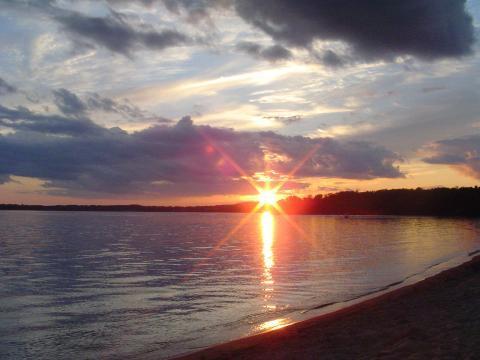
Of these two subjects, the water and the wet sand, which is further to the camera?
the water

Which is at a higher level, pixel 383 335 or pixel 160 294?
pixel 383 335

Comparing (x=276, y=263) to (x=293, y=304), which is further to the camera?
(x=276, y=263)

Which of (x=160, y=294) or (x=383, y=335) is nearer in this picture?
(x=383, y=335)

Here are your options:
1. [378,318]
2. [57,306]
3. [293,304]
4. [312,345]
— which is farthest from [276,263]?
[312,345]

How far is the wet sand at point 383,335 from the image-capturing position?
12.1m

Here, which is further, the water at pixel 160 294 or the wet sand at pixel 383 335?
the water at pixel 160 294

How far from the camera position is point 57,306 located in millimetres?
22969

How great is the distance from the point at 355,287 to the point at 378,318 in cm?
1163

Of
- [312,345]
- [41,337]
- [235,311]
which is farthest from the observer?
[235,311]

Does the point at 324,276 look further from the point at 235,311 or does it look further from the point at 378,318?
the point at 378,318

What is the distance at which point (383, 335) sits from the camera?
14078 millimetres

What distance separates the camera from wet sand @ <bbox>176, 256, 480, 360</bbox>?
39.8 feet

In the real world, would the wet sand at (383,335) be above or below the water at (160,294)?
above

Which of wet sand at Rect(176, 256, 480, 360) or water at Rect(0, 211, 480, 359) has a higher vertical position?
wet sand at Rect(176, 256, 480, 360)
